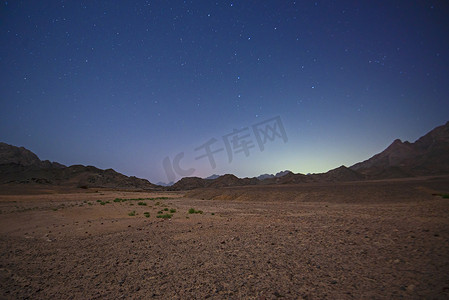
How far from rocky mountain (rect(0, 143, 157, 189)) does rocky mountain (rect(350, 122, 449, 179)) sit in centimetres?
14020

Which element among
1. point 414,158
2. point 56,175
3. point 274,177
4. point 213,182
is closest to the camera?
point 56,175

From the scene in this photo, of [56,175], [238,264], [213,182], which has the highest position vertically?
[56,175]

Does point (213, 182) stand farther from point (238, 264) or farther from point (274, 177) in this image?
point (238, 264)

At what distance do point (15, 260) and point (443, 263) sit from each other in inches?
503

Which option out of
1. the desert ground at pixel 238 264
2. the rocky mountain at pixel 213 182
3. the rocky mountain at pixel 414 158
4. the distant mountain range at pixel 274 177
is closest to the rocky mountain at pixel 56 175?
the distant mountain range at pixel 274 177

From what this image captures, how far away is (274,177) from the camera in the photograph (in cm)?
14638

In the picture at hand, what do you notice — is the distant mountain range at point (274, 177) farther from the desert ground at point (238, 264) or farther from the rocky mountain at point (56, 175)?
the desert ground at point (238, 264)

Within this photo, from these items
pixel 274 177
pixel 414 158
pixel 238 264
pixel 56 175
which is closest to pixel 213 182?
pixel 274 177

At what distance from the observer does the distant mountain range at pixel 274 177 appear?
331 feet

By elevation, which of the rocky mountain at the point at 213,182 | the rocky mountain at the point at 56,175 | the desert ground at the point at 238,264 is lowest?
the desert ground at the point at 238,264

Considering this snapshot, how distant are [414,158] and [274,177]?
8657cm

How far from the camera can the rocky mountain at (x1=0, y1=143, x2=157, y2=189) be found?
11612 cm

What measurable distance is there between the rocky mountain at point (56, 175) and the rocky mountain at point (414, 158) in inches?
5520

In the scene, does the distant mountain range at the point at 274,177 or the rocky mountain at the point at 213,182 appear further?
the rocky mountain at the point at 213,182
